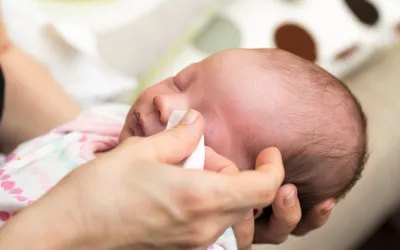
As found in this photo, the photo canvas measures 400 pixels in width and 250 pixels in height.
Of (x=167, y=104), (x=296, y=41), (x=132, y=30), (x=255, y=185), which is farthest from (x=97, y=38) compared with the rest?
(x=255, y=185)

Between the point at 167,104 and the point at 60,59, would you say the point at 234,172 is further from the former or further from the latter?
the point at 60,59

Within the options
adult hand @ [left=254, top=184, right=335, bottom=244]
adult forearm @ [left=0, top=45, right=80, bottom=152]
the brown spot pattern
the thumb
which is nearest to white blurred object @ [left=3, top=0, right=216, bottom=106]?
adult forearm @ [left=0, top=45, right=80, bottom=152]

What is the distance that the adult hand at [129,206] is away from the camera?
0.61 meters

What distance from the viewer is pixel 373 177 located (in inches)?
49.0

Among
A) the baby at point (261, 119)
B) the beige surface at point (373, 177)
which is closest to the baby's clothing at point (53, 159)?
the baby at point (261, 119)

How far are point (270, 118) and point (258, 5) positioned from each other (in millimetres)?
737

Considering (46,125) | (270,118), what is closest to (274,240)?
(270,118)

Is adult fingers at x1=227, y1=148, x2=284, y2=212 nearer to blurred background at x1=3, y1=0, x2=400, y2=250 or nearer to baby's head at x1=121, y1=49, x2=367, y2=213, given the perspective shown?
baby's head at x1=121, y1=49, x2=367, y2=213

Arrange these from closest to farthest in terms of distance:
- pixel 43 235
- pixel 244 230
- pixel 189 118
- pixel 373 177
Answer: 1. pixel 43 235
2. pixel 189 118
3. pixel 244 230
4. pixel 373 177

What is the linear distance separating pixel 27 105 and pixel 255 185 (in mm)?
770

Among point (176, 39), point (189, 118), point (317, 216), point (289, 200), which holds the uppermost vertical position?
point (189, 118)

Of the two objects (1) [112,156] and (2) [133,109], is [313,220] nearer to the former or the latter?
(2) [133,109]

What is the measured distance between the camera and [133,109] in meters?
0.93

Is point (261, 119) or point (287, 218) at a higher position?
point (261, 119)
